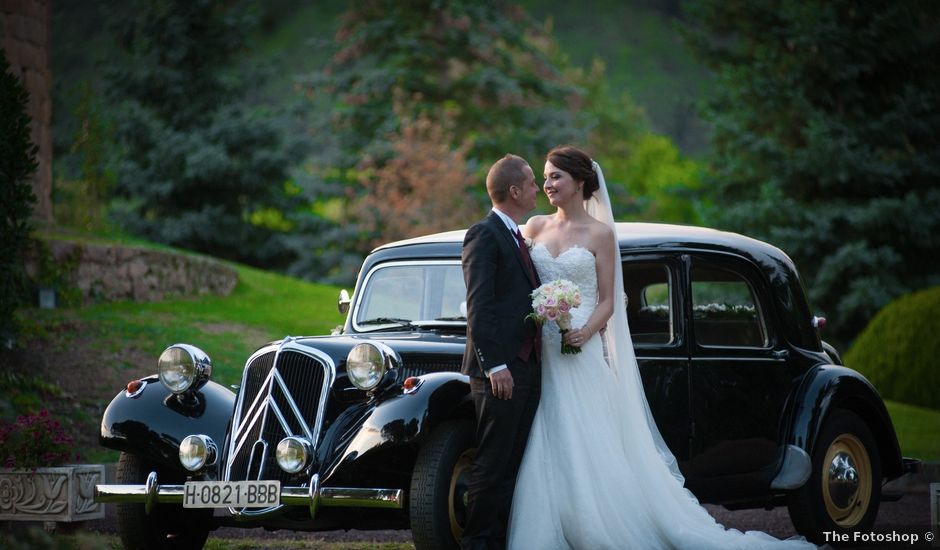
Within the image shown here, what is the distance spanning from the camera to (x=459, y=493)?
5645mm

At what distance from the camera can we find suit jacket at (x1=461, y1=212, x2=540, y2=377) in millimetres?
5391

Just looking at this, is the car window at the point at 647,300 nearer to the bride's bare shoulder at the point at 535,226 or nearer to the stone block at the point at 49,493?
the bride's bare shoulder at the point at 535,226

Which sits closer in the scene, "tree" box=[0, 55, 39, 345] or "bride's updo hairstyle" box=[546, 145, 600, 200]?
"bride's updo hairstyle" box=[546, 145, 600, 200]

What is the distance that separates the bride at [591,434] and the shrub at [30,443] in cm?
303

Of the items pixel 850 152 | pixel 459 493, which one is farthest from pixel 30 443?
pixel 850 152

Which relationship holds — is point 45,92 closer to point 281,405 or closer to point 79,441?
point 79,441

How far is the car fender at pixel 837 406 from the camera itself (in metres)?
6.85

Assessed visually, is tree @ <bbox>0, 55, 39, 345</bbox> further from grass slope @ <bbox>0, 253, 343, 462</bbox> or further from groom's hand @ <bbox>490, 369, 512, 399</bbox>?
groom's hand @ <bbox>490, 369, 512, 399</bbox>

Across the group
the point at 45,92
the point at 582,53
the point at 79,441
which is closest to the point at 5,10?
the point at 45,92

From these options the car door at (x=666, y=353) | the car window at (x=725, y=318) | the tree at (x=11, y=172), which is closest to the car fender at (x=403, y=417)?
the car door at (x=666, y=353)

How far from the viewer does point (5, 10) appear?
53.8 feet

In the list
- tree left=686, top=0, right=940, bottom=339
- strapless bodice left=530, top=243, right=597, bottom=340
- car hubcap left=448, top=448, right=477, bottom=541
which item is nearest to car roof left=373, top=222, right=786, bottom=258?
strapless bodice left=530, top=243, right=597, bottom=340

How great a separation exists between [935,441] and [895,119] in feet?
36.2

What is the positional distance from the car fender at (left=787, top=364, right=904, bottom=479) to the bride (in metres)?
0.85
